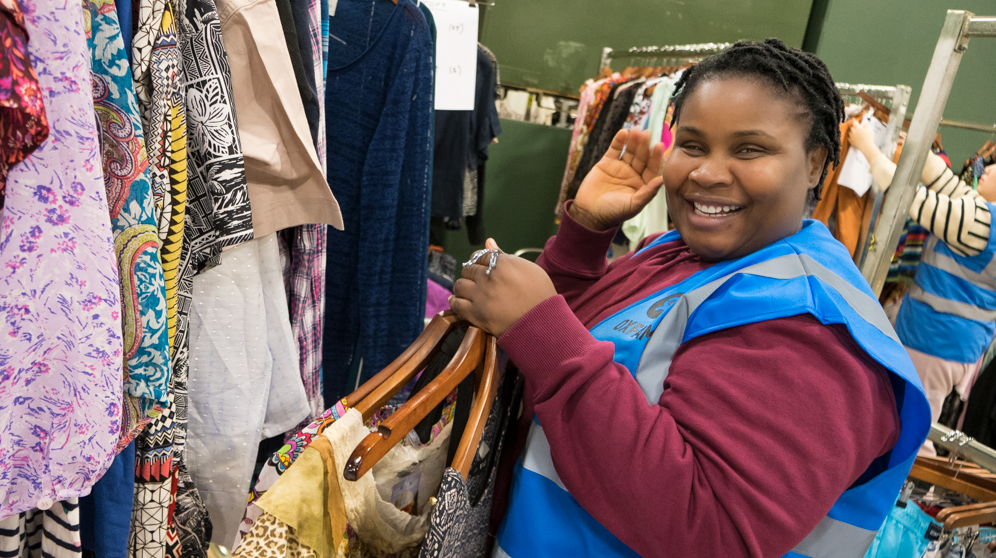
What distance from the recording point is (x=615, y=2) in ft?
11.8

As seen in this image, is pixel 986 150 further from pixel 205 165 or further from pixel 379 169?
pixel 205 165

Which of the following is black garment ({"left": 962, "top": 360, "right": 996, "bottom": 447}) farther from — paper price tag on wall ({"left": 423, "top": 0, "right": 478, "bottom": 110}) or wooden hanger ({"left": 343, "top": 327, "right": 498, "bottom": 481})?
wooden hanger ({"left": 343, "top": 327, "right": 498, "bottom": 481})

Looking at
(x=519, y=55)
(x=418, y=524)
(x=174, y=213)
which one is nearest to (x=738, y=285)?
(x=418, y=524)

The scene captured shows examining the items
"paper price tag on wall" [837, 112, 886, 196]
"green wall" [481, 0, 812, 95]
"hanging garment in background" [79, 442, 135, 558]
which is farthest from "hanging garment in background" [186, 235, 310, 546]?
"green wall" [481, 0, 812, 95]

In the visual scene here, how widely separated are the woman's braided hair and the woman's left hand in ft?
1.34

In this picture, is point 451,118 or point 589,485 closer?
point 589,485

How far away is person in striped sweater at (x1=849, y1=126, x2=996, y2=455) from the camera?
200cm

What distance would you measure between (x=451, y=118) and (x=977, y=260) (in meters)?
2.10

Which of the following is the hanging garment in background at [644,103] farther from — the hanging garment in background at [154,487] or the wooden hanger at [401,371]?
the hanging garment in background at [154,487]

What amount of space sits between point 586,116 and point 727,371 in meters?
2.76

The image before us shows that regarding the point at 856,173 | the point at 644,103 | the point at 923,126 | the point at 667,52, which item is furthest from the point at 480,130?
the point at 923,126

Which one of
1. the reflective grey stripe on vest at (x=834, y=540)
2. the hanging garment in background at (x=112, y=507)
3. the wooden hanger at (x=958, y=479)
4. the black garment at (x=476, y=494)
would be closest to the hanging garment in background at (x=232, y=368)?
the hanging garment in background at (x=112, y=507)

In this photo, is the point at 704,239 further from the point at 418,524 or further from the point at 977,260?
the point at 977,260

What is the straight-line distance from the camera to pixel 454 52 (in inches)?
65.8
